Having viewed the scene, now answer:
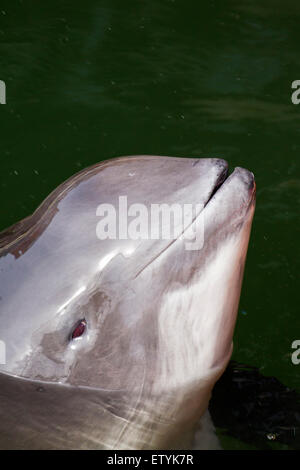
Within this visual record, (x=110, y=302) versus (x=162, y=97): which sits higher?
(x=110, y=302)

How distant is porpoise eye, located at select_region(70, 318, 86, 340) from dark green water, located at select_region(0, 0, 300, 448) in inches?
98.6

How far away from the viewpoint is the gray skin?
10.6ft

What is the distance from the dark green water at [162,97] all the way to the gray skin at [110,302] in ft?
7.35

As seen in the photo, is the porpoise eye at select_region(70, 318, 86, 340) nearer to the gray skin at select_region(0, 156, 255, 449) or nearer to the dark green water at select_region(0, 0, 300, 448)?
the gray skin at select_region(0, 156, 255, 449)

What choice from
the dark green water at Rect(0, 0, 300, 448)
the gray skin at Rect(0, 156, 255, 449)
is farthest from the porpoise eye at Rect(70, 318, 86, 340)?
the dark green water at Rect(0, 0, 300, 448)

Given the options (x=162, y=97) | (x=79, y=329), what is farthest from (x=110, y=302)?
(x=162, y=97)

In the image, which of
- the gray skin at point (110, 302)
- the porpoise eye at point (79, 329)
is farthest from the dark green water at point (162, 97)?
the porpoise eye at point (79, 329)

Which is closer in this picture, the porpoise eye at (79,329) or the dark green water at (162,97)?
the porpoise eye at (79,329)

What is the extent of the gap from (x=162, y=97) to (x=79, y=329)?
4.76 meters

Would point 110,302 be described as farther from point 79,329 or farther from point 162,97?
point 162,97

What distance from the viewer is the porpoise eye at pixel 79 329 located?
3.24 m

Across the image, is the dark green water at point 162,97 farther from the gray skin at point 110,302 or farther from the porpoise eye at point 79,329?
the porpoise eye at point 79,329

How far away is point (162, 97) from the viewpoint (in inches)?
299
